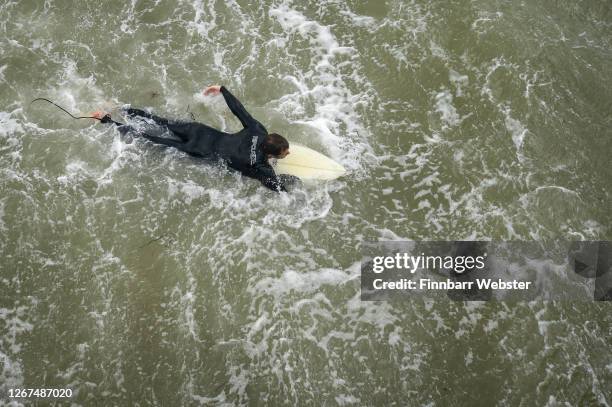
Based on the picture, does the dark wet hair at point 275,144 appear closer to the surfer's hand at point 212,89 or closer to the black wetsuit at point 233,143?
the black wetsuit at point 233,143

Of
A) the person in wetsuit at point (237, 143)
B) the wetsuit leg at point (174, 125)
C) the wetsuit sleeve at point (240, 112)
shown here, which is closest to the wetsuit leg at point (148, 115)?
the wetsuit leg at point (174, 125)

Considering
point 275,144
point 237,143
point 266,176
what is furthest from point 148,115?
point 275,144

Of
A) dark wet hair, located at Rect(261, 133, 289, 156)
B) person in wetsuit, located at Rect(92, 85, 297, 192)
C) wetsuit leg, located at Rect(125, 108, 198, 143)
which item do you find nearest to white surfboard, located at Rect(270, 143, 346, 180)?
person in wetsuit, located at Rect(92, 85, 297, 192)

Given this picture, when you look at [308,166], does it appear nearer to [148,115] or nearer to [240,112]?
[240,112]

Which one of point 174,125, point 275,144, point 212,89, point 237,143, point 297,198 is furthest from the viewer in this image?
point 212,89

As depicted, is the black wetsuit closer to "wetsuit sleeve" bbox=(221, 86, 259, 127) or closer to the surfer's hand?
"wetsuit sleeve" bbox=(221, 86, 259, 127)

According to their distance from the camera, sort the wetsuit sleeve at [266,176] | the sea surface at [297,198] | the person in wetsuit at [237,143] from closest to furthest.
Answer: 1. the sea surface at [297,198]
2. the person in wetsuit at [237,143]
3. the wetsuit sleeve at [266,176]
